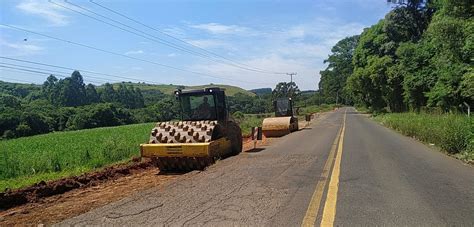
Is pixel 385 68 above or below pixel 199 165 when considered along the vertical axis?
above

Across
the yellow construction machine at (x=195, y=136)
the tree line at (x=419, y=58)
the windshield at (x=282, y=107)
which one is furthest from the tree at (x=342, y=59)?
the yellow construction machine at (x=195, y=136)

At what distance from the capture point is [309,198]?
284 inches

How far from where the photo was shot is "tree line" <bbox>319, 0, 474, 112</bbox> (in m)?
22.8

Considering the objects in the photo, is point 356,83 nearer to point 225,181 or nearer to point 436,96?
point 436,96

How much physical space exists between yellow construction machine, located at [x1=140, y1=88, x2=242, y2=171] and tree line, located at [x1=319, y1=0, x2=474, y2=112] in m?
12.0

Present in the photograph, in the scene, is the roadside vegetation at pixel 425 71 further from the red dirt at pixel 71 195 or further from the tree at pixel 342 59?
the tree at pixel 342 59

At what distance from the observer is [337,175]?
9.67 meters

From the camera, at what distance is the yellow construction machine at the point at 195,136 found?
12.9 metres

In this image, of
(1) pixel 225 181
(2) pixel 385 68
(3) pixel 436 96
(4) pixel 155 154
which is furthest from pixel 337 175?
(2) pixel 385 68

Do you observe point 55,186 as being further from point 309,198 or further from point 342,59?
point 342,59

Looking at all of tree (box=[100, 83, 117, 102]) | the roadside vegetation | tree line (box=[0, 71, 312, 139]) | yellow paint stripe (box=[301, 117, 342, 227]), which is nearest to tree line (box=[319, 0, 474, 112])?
the roadside vegetation

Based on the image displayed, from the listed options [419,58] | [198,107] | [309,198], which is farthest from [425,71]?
[309,198]

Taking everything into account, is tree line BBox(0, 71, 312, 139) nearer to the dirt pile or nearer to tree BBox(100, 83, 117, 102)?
tree BBox(100, 83, 117, 102)

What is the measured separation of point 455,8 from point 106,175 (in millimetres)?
19547
